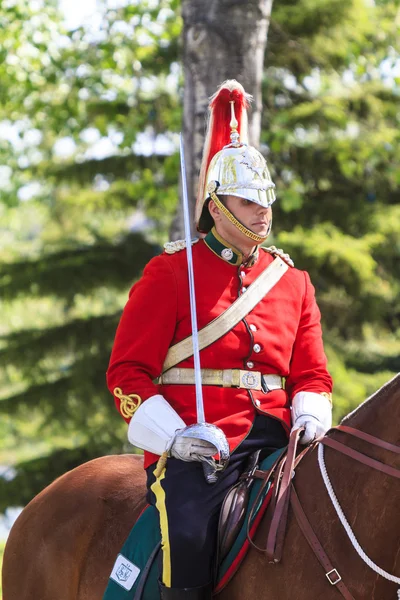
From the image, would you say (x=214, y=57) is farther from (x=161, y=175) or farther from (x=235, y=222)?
(x=161, y=175)

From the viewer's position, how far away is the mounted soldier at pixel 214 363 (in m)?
3.33

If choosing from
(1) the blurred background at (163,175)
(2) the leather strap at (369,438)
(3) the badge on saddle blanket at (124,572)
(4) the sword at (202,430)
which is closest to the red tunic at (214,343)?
(4) the sword at (202,430)

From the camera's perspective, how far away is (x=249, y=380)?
3.67 m

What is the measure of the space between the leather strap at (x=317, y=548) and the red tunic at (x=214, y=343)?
0.41 metres

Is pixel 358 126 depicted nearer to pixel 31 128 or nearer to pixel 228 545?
pixel 31 128

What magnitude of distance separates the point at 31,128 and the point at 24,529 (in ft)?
28.9

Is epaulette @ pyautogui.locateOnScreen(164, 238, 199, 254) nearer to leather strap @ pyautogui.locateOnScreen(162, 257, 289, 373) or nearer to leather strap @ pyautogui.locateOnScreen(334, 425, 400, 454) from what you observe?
leather strap @ pyautogui.locateOnScreen(162, 257, 289, 373)

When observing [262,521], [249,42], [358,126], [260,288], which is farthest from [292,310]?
[358,126]

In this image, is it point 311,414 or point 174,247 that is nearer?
point 311,414

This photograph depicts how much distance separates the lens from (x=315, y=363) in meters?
3.86

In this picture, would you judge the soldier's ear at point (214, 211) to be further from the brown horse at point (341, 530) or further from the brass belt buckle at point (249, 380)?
Result: the brown horse at point (341, 530)

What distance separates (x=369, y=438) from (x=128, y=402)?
0.93 metres

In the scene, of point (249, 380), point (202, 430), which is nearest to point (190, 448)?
point (202, 430)

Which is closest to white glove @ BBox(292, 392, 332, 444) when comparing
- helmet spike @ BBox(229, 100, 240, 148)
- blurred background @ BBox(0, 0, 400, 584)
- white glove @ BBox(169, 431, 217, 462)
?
white glove @ BBox(169, 431, 217, 462)
